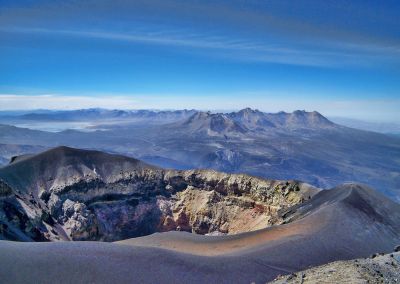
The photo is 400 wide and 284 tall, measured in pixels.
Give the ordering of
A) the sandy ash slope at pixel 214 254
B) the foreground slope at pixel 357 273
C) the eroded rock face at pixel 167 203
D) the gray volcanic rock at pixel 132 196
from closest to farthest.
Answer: the foreground slope at pixel 357 273 < the sandy ash slope at pixel 214 254 < the gray volcanic rock at pixel 132 196 < the eroded rock face at pixel 167 203

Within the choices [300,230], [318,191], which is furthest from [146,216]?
[300,230]

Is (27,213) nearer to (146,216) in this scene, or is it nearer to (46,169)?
(46,169)

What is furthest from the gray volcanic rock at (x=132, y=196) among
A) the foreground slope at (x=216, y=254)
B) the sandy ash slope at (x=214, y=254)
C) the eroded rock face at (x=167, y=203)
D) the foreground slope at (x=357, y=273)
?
the foreground slope at (x=357, y=273)

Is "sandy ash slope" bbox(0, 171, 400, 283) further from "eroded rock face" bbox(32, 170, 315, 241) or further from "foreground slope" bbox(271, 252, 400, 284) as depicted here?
"eroded rock face" bbox(32, 170, 315, 241)

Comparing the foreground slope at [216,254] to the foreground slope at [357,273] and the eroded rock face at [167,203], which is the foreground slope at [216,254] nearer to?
the foreground slope at [357,273]

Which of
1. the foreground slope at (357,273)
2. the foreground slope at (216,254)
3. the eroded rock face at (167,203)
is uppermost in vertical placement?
the foreground slope at (357,273)

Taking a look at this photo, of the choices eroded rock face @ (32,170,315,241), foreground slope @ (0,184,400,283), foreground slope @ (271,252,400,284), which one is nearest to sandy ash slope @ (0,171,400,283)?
foreground slope @ (0,184,400,283)
